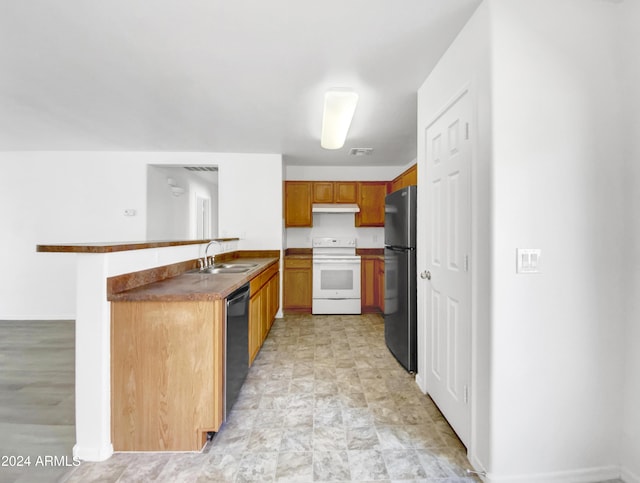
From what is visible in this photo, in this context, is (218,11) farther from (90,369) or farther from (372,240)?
(372,240)

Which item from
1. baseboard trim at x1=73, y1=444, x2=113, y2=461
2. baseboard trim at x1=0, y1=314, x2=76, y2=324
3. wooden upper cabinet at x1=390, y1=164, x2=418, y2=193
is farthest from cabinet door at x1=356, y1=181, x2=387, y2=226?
baseboard trim at x1=0, y1=314, x2=76, y2=324

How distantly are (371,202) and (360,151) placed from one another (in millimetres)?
990

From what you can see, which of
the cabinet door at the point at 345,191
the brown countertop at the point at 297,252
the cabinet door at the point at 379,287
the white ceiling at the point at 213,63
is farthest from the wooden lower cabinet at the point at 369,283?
the white ceiling at the point at 213,63

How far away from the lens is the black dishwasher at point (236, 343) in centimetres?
171

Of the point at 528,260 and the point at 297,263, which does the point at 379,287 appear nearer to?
the point at 297,263

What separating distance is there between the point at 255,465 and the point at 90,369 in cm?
100

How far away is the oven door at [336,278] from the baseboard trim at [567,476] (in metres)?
2.98

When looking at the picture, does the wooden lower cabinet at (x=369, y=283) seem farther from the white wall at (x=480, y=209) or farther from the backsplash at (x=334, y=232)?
the white wall at (x=480, y=209)

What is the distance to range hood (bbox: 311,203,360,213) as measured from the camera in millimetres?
4453

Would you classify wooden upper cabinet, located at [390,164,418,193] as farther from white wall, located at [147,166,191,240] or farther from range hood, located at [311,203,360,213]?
white wall, located at [147,166,191,240]

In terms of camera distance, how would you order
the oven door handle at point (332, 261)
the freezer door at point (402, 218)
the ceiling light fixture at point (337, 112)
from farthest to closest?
1. the oven door handle at point (332, 261)
2. the freezer door at point (402, 218)
3. the ceiling light fixture at point (337, 112)

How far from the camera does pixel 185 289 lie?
5.41ft

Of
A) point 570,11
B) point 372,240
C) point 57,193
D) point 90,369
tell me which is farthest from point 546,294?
point 57,193

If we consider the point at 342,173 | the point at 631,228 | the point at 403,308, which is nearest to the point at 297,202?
the point at 342,173
